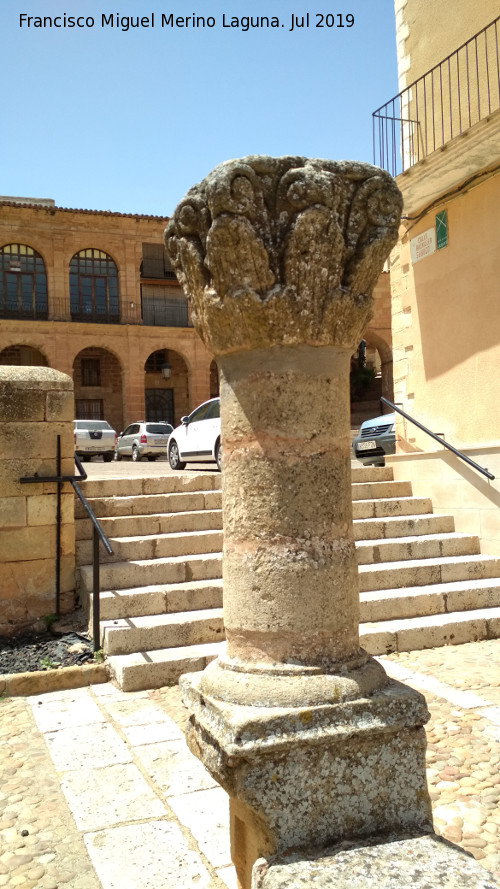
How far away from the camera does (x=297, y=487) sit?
8.89 ft

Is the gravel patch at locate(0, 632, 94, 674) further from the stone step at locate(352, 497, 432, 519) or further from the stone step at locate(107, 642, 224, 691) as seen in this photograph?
the stone step at locate(352, 497, 432, 519)

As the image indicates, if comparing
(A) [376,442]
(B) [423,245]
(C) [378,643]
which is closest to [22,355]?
(A) [376,442]

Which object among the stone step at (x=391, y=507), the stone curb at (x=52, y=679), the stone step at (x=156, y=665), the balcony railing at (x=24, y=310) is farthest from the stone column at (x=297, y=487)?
the balcony railing at (x=24, y=310)

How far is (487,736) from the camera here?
4.18 meters

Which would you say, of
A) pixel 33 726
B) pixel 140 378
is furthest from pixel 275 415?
pixel 140 378

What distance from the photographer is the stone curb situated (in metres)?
5.20

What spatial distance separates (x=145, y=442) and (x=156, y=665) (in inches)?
727

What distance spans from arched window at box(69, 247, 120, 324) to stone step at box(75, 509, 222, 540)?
90.7 ft

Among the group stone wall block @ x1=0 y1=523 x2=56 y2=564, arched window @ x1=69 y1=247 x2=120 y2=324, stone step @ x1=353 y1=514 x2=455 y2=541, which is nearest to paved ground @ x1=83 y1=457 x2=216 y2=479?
stone wall block @ x1=0 y1=523 x2=56 y2=564

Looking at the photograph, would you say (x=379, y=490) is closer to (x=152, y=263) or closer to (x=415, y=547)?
(x=415, y=547)

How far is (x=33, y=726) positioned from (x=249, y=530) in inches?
105

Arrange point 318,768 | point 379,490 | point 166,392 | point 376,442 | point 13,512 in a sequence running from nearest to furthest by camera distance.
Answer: point 318,768 → point 13,512 → point 379,490 → point 376,442 → point 166,392

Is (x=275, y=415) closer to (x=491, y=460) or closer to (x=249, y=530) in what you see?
(x=249, y=530)

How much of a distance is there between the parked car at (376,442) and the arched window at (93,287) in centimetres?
2378
